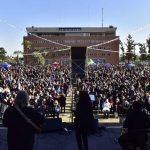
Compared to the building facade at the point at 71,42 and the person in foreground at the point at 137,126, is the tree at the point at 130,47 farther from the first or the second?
the person in foreground at the point at 137,126

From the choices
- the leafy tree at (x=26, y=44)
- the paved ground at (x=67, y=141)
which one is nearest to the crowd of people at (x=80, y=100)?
the paved ground at (x=67, y=141)

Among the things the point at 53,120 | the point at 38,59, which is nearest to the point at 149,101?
the point at 53,120

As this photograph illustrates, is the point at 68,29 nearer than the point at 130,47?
No

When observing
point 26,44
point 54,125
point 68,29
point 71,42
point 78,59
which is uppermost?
point 68,29

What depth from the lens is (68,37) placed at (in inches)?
5034

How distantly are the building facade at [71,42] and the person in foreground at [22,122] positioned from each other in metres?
102

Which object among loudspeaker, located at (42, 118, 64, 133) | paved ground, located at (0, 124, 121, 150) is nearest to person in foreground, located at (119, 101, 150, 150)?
paved ground, located at (0, 124, 121, 150)

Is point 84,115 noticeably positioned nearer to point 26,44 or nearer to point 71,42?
point 26,44

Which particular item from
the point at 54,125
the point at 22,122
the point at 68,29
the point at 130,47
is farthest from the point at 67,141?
the point at 68,29

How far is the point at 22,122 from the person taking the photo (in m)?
6.47

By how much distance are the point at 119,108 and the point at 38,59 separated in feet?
282

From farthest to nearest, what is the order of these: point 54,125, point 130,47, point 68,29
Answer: point 68,29 < point 130,47 < point 54,125

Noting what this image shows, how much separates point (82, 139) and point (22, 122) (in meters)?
3.20

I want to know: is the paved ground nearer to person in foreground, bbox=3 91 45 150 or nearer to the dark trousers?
the dark trousers
